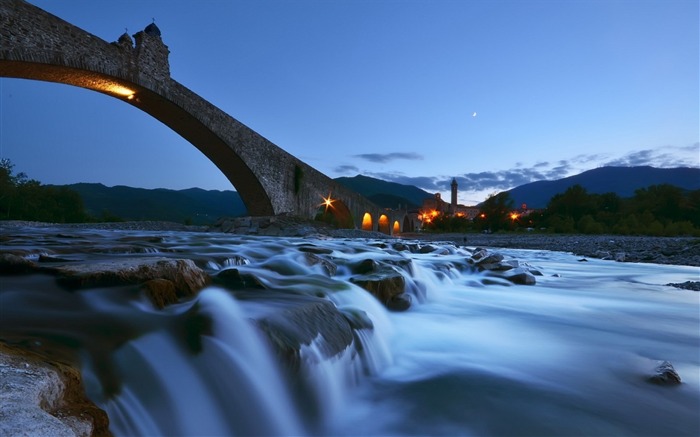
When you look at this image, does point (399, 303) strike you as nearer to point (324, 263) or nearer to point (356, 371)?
point (324, 263)

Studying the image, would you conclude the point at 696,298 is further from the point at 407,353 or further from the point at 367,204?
the point at 367,204

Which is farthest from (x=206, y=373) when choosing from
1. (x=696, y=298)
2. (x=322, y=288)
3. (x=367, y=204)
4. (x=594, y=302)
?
(x=367, y=204)

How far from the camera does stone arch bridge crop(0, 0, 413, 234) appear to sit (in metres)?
9.45

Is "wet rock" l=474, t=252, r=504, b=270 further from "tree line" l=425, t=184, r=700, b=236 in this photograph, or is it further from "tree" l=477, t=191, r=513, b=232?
"tree" l=477, t=191, r=513, b=232

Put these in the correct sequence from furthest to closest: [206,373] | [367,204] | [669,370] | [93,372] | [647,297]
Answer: [367,204] < [647,297] < [669,370] < [206,373] < [93,372]

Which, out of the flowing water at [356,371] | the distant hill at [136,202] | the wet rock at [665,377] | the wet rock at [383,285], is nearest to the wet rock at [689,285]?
the flowing water at [356,371]

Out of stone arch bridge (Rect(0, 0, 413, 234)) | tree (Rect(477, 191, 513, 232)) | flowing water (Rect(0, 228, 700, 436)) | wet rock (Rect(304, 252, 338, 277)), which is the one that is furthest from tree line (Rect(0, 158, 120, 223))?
tree (Rect(477, 191, 513, 232))

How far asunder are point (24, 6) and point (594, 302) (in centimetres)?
1314

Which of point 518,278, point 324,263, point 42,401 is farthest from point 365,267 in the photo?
point 42,401

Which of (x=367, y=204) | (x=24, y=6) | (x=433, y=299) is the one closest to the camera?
(x=433, y=299)

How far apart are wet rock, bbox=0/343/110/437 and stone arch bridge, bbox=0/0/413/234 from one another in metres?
11.2

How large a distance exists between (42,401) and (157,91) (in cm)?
1433

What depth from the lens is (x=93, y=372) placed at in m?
1.52

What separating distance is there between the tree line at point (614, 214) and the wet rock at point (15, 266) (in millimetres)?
30172
